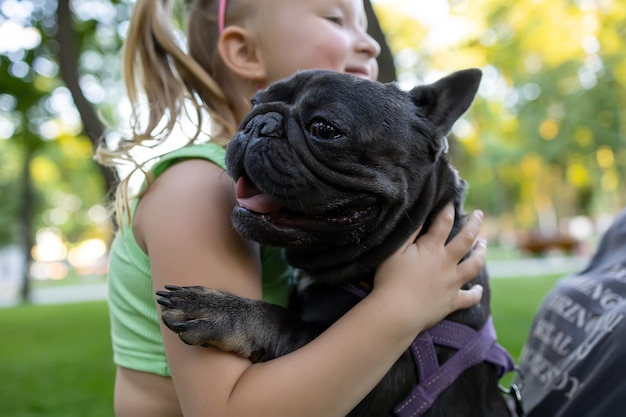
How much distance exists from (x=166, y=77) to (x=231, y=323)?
131cm

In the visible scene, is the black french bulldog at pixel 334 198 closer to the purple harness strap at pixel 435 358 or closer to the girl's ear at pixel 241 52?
the purple harness strap at pixel 435 358

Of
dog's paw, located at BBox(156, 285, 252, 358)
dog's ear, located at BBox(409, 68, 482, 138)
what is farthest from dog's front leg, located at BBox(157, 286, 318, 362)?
dog's ear, located at BBox(409, 68, 482, 138)

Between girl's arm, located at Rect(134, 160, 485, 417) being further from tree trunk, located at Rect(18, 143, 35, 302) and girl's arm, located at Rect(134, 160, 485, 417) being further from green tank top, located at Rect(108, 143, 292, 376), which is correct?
tree trunk, located at Rect(18, 143, 35, 302)

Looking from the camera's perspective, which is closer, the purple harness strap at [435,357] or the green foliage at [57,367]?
the purple harness strap at [435,357]

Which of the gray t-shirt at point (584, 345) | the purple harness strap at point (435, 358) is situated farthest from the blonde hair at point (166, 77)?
the gray t-shirt at point (584, 345)

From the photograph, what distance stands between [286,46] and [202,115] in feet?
1.58

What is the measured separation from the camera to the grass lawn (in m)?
5.70

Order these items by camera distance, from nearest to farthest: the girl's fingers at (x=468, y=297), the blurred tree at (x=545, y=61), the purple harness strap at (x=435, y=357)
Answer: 1. the purple harness strap at (x=435, y=357)
2. the girl's fingers at (x=468, y=297)
3. the blurred tree at (x=545, y=61)

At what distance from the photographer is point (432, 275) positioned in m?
2.10

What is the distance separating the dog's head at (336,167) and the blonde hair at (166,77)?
0.53m

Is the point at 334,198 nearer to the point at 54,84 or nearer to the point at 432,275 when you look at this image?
the point at 432,275

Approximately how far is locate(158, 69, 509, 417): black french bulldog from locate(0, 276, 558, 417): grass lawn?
12.5ft

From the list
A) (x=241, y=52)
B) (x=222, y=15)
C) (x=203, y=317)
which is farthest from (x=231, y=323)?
(x=222, y=15)

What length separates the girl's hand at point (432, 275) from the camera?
200cm
